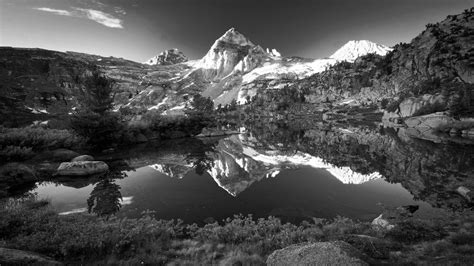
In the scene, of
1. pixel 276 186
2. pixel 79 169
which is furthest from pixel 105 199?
pixel 276 186

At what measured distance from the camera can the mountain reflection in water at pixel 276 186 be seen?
18.9 meters

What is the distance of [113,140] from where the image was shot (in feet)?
155

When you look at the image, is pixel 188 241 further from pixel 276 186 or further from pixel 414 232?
pixel 276 186

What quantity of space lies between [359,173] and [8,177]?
35897 mm

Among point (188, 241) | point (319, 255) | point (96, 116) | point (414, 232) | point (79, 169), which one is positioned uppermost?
point (96, 116)

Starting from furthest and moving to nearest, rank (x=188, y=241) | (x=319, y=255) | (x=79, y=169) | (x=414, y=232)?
1. (x=79, y=169)
2. (x=188, y=241)
3. (x=414, y=232)
4. (x=319, y=255)

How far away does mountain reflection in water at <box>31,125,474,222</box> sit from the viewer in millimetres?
18906

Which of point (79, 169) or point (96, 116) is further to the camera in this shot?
point (96, 116)

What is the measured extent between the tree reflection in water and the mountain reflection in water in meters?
0.07

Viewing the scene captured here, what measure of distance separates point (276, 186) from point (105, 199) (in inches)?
626

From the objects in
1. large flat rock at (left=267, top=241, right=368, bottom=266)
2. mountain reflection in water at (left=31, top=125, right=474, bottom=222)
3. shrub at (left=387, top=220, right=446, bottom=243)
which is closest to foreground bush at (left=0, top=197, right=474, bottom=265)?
shrub at (left=387, top=220, right=446, bottom=243)

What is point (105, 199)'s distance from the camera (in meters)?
20.6

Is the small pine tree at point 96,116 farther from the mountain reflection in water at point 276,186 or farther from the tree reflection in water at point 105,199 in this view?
the tree reflection in water at point 105,199

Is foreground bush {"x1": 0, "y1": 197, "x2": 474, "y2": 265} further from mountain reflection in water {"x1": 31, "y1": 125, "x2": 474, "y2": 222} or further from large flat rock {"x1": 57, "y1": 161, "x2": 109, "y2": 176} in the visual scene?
large flat rock {"x1": 57, "y1": 161, "x2": 109, "y2": 176}
